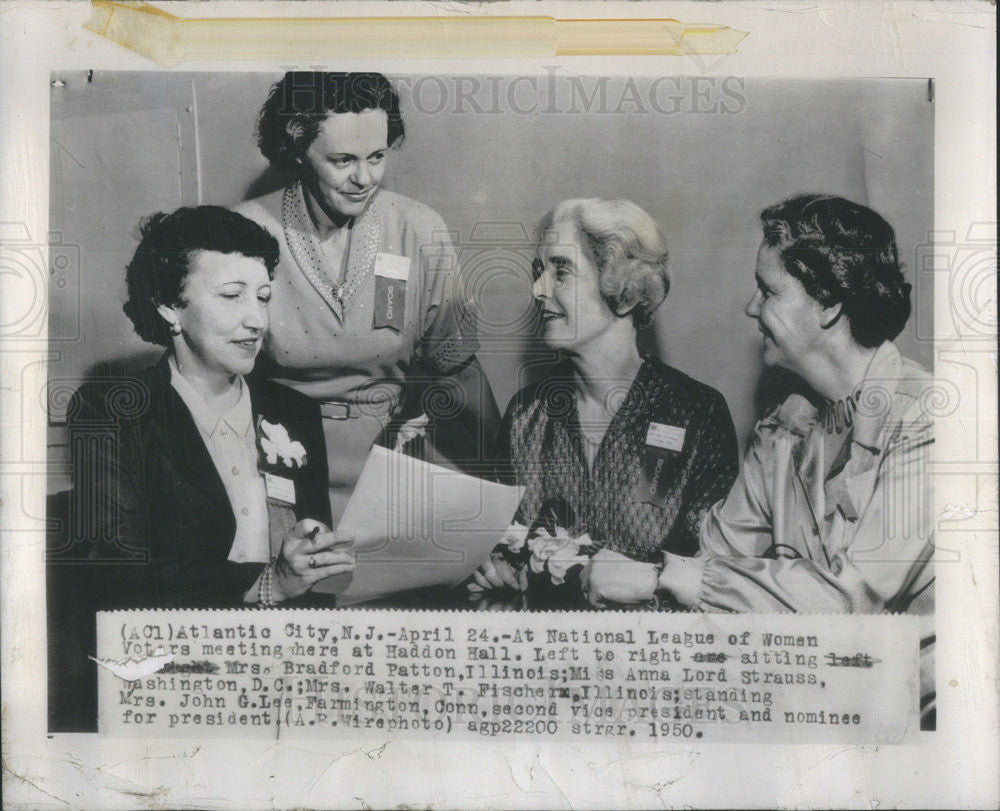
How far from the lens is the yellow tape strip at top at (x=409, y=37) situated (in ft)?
8.03

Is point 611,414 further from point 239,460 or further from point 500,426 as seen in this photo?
point 239,460

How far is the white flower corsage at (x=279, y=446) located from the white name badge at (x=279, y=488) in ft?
0.15

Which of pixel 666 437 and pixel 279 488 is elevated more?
pixel 666 437

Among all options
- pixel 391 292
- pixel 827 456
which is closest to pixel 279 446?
pixel 391 292

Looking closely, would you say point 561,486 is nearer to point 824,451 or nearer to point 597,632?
point 597,632

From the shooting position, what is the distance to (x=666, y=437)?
A: 244 cm

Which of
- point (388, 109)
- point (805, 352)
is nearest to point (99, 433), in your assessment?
point (388, 109)

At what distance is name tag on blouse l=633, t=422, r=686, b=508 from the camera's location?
2422 millimetres

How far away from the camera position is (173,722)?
2420 mm

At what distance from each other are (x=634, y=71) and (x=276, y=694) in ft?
7.11

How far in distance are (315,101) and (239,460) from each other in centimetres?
112

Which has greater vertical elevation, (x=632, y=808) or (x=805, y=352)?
(x=805, y=352)

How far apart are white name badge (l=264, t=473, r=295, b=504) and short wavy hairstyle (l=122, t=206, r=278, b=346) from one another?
0.52m
